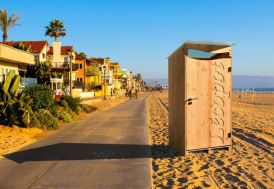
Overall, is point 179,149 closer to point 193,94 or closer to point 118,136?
point 193,94

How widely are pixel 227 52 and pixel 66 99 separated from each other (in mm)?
15916

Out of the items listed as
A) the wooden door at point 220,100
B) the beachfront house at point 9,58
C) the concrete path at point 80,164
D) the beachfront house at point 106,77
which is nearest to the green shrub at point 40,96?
the beachfront house at point 9,58

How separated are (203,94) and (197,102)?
0.87 feet

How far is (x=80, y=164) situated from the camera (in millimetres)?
8844

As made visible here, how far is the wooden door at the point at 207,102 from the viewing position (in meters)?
9.42

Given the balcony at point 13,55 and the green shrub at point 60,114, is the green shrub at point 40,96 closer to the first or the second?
the green shrub at point 60,114

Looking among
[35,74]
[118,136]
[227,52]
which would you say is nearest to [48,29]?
[35,74]

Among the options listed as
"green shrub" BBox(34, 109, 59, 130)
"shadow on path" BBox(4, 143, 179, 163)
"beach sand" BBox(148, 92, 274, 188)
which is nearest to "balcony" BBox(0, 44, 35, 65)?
"green shrub" BBox(34, 109, 59, 130)

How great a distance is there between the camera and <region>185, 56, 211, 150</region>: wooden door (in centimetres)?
939

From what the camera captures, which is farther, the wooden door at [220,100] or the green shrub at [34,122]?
the green shrub at [34,122]

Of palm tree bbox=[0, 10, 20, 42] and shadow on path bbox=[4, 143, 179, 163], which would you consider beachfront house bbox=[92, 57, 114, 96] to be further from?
shadow on path bbox=[4, 143, 179, 163]

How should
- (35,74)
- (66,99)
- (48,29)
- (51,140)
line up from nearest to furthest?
(51,140) → (66,99) → (35,74) → (48,29)

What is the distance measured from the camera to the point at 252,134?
14.7m

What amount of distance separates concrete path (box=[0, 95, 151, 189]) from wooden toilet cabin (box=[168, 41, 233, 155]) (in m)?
1.37
